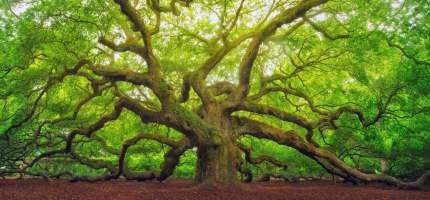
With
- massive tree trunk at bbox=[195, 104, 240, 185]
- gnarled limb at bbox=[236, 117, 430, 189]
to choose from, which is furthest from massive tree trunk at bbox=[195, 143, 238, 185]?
gnarled limb at bbox=[236, 117, 430, 189]

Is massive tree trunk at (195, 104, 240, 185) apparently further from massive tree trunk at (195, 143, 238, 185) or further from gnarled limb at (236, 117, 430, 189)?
gnarled limb at (236, 117, 430, 189)

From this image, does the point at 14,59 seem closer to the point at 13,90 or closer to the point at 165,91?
the point at 13,90

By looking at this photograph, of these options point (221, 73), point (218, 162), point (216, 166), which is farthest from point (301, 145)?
point (221, 73)

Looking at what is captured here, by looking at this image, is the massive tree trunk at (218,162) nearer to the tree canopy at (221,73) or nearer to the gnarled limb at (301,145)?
the tree canopy at (221,73)

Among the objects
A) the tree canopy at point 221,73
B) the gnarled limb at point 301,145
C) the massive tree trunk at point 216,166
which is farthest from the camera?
the gnarled limb at point 301,145

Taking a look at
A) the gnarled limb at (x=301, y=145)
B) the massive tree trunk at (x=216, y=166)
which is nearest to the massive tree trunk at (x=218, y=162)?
the massive tree trunk at (x=216, y=166)

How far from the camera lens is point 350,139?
23453 mm

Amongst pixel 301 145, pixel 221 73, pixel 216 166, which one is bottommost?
pixel 216 166

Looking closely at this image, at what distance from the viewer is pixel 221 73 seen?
2259cm

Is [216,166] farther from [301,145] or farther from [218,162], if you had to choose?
[301,145]

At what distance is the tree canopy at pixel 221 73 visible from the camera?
13555 mm

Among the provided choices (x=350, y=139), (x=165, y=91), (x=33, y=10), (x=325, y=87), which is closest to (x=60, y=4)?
(x=33, y=10)

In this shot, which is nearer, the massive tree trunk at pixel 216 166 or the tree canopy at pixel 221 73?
the tree canopy at pixel 221 73

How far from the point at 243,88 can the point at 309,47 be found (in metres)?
3.51
